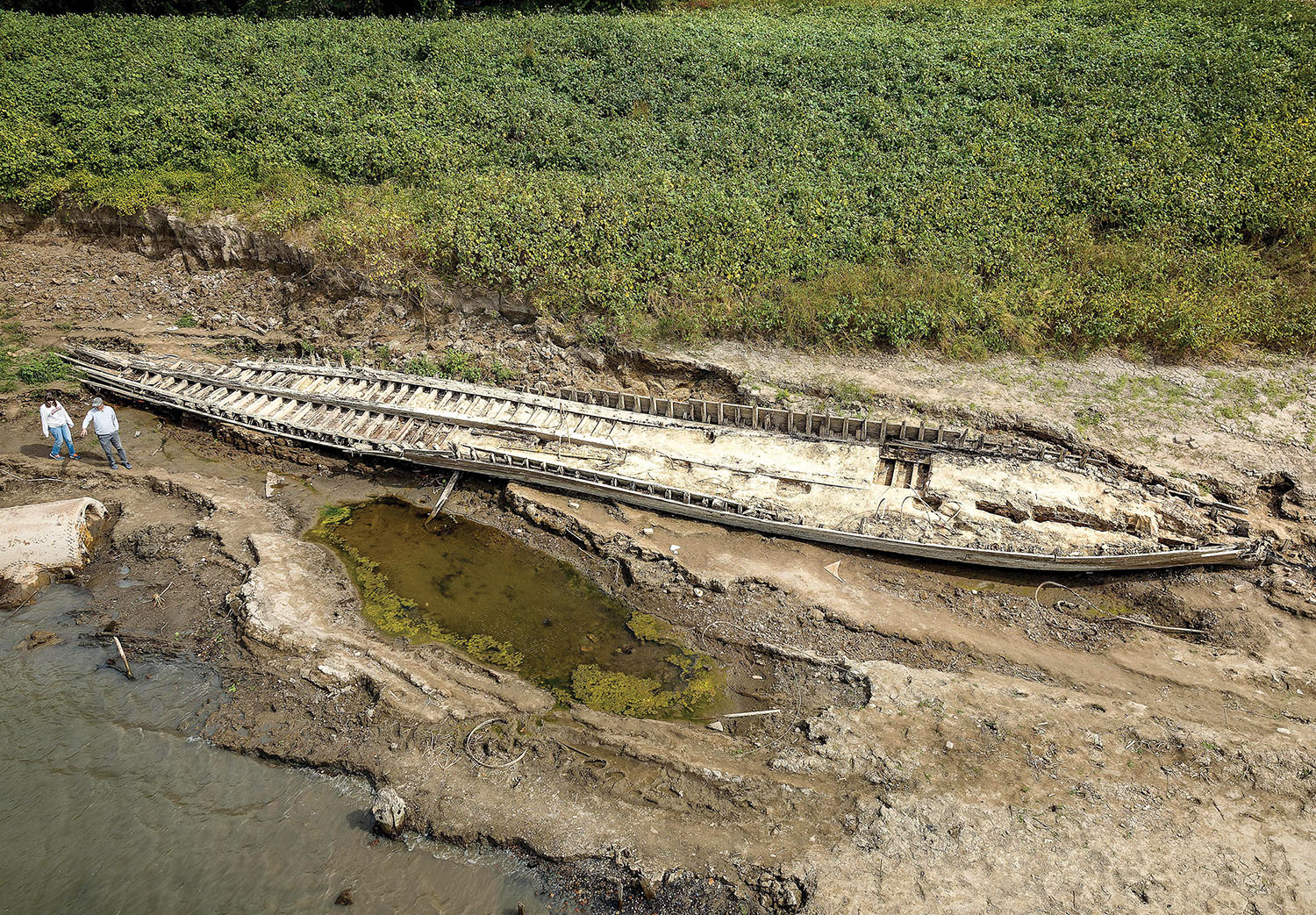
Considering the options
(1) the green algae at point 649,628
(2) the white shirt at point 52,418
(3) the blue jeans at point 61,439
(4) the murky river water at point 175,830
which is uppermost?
(2) the white shirt at point 52,418

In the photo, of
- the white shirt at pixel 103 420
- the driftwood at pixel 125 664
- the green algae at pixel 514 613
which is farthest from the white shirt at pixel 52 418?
the driftwood at pixel 125 664

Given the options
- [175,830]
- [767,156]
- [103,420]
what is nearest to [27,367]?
[103,420]

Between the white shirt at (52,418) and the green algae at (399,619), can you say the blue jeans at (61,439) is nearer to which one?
the white shirt at (52,418)

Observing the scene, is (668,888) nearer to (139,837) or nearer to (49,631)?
(139,837)

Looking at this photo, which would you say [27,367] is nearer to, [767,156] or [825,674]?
[767,156]

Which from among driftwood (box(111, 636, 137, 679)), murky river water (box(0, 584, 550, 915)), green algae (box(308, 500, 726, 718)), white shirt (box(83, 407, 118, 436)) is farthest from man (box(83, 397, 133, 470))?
murky river water (box(0, 584, 550, 915))

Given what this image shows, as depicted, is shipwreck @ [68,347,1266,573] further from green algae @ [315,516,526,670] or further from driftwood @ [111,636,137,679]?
driftwood @ [111,636,137,679]
